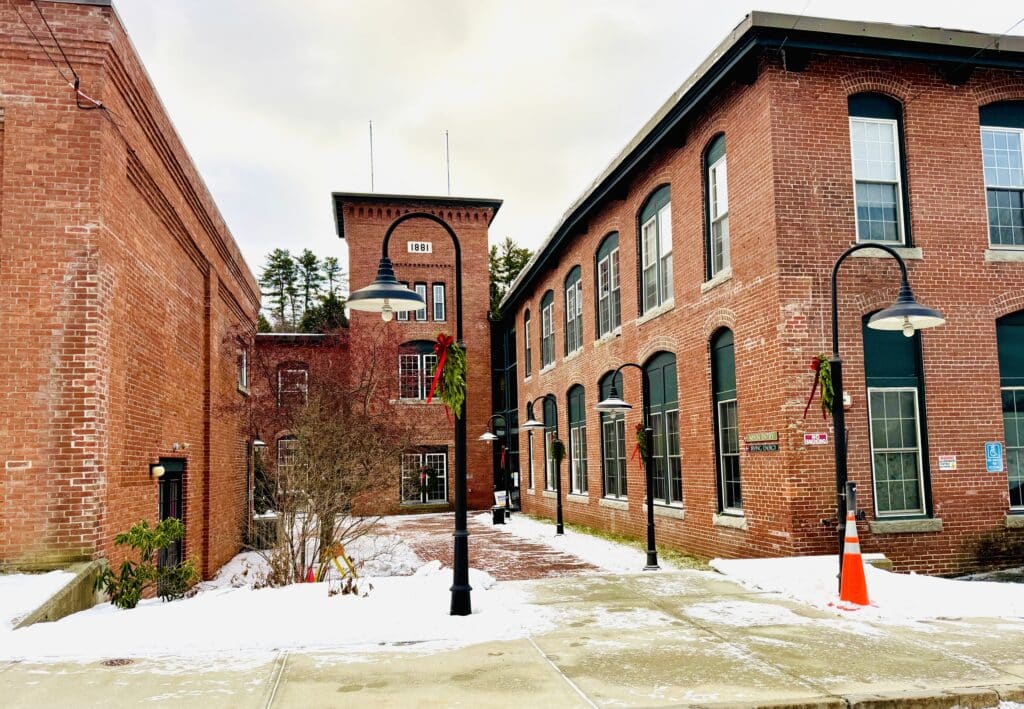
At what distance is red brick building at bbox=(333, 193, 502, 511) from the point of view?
34.9 m

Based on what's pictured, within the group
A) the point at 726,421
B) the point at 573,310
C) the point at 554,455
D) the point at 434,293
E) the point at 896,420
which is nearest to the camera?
the point at 896,420

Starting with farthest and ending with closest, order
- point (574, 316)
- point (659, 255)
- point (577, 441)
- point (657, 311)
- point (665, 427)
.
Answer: point (574, 316) < point (577, 441) < point (659, 255) < point (657, 311) < point (665, 427)

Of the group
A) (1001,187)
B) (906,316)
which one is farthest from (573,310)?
(906,316)

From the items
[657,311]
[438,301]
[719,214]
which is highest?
[438,301]

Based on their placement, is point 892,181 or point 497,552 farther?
point 497,552

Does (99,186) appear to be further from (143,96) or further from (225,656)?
(225,656)

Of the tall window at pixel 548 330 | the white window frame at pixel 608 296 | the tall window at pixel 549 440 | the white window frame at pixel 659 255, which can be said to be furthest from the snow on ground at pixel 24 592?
the tall window at pixel 548 330

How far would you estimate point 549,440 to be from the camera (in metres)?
28.1

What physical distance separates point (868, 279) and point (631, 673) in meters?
8.16

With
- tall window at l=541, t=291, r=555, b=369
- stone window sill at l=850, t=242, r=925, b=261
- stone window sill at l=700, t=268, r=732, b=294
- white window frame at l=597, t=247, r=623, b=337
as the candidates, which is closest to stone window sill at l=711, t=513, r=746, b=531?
stone window sill at l=700, t=268, r=732, b=294

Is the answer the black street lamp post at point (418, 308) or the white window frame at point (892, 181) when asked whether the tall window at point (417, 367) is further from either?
the black street lamp post at point (418, 308)

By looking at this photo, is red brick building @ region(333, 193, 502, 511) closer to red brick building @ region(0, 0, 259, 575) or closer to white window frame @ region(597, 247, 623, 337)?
white window frame @ region(597, 247, 623, 337)

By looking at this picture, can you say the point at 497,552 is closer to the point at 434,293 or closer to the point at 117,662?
the point at 117,662

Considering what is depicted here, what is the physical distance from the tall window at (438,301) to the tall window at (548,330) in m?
7.94
